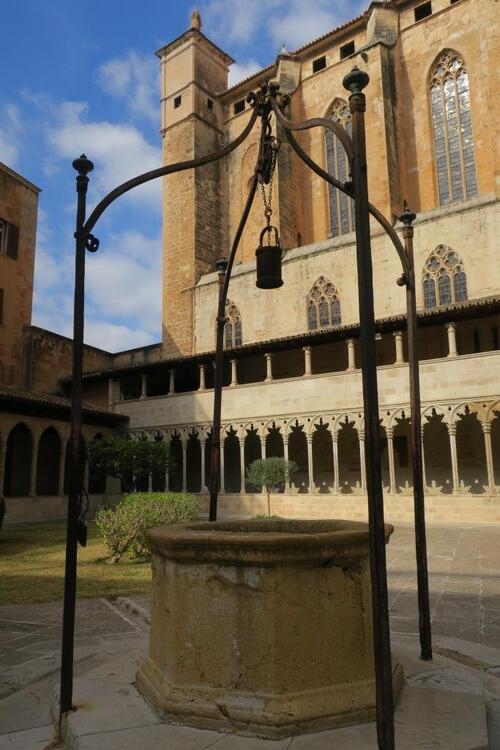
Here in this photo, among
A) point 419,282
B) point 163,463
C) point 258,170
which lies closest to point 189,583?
point 258,170

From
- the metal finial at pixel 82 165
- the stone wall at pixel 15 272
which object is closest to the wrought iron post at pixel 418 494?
the metal finial at pixel 82 165

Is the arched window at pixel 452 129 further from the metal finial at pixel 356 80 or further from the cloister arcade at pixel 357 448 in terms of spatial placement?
the metal finial at pixel 356 80

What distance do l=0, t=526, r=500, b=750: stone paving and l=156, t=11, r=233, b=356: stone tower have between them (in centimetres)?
2040

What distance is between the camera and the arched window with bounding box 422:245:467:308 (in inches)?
770

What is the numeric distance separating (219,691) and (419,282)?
1968 centimetres

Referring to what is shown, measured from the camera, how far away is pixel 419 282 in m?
20.7

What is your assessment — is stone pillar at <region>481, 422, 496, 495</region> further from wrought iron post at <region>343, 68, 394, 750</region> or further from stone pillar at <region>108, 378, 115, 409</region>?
stone pillar at <region>108, 378, 115, 409</region>

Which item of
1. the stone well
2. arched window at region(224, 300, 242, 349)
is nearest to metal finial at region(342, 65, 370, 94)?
the stone well

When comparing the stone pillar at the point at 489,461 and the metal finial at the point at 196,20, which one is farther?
the metal finial at the point at 196,20

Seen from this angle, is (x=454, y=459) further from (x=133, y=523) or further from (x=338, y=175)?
(x=338, y=175)

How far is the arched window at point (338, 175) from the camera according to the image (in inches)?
990

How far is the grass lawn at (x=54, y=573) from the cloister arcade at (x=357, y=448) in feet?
26.5

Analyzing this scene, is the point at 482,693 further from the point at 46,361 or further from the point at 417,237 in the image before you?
the point at 46,361

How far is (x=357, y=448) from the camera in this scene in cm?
1952
